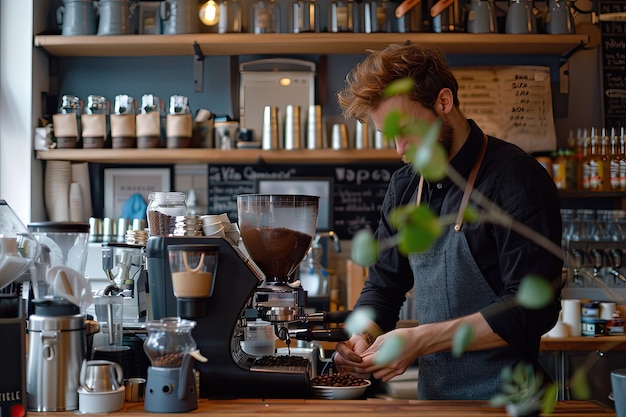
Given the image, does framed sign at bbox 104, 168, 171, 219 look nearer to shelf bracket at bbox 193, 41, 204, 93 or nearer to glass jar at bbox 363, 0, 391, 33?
shelf bracket at bbox 193, 41, 204, 93

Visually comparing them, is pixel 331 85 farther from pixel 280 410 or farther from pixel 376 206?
pixel 280 410

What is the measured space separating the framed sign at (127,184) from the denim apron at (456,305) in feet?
7.65

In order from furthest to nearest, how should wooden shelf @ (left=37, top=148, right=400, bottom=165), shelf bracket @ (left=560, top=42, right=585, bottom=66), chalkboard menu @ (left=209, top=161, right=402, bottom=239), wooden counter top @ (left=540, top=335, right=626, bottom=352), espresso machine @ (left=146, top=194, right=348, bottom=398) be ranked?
chalkboard menu @ (left=209, top=161, right=402, bottom=239), shelf bracket @ (left=560, top=42, right=585, bottom=66), wooden shelf @ (left=37, top=148, right=400, bottom=165), wooden counter top @ (left=540, top=335, right=626, bottom=352), espresso machine @ (left=146, top=194, right=348, bottom=398)

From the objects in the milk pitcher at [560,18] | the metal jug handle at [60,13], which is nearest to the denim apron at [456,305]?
the milk pitcher at [560,18]

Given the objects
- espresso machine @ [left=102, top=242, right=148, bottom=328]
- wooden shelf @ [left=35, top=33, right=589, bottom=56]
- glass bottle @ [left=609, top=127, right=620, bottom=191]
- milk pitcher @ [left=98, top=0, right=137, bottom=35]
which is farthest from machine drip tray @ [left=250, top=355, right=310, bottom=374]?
glass bottle @ [left=609, top=127, right=620, bottom=191]

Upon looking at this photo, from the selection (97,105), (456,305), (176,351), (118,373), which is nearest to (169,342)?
(176,351)

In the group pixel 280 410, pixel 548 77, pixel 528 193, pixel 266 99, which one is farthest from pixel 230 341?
pixel 548 77

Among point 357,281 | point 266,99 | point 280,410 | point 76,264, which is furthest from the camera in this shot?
point 266,99

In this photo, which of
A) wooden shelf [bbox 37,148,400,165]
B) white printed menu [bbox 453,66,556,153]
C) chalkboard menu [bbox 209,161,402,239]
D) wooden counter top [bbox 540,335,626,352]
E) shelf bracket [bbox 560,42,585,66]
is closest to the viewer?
wooden counter top [bbox 540,335,626,352]

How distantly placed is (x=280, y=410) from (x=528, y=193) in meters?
0.76

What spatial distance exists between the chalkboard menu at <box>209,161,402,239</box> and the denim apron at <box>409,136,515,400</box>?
2.05m

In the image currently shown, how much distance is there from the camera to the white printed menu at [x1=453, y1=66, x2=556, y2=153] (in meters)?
4.02

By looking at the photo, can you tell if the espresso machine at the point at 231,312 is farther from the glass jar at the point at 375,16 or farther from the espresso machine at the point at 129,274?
the glass jar at the point at 375,16

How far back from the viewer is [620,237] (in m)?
3.87
